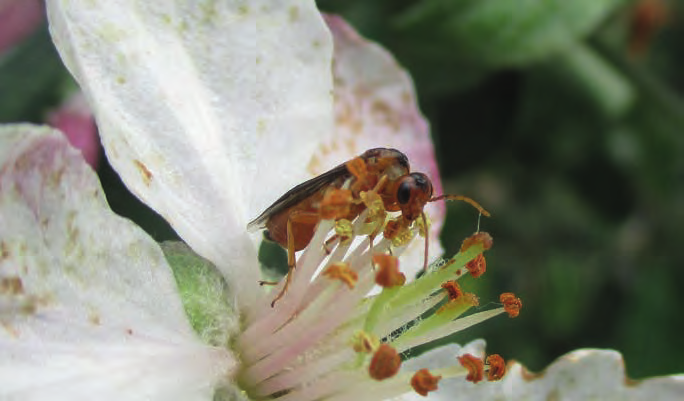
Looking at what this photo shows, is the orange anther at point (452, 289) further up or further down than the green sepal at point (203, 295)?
further up

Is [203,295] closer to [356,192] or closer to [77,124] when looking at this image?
[356,192]

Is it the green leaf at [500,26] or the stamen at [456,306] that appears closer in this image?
the stamen at [456,306]

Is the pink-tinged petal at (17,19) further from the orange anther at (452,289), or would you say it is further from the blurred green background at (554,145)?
the orange anther at (452,289)

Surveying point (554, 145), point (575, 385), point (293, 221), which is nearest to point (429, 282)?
point (293, 221)

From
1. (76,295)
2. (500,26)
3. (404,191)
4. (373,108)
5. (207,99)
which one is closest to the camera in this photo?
(76,295)

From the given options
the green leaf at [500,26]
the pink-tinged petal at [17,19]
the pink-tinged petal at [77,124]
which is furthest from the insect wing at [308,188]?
the pink-tinged petal at [17,19]

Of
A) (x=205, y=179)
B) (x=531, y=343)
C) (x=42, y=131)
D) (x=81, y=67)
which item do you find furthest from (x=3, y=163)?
(x=531, y=343)

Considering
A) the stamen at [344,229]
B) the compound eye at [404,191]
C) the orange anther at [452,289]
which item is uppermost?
the compound eye at [404,191]
